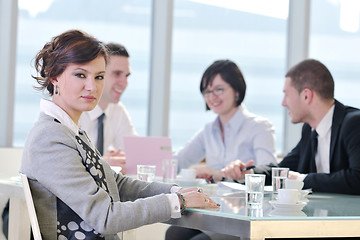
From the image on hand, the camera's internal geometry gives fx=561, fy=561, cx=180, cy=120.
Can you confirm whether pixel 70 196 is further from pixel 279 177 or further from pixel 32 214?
pixel 279 177

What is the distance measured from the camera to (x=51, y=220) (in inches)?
64.1

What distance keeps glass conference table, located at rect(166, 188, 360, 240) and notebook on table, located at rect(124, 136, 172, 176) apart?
4.01ft

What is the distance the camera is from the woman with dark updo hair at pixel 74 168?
5.23 feet

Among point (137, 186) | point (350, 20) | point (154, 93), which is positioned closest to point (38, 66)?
point (137, 186)

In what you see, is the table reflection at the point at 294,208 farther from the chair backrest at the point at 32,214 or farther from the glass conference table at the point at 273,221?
the chair backrest at the point at 32,214

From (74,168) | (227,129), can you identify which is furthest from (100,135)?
(74,168)

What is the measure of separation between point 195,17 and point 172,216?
3.91m

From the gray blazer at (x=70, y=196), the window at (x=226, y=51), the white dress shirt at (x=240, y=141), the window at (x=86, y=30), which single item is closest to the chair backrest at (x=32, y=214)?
the gray blazer at (x=70, y=196)

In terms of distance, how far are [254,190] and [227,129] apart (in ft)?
6.13

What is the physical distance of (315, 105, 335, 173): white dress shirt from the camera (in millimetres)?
2891

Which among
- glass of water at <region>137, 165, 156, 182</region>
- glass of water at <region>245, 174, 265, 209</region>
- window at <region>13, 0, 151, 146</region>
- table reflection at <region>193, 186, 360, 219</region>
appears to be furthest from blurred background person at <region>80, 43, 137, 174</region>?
glass of water at <region>245, 174, 265, 209</region>

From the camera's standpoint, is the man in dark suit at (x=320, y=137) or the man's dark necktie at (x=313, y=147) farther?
the man's dark necktie at (x=313, y=147)

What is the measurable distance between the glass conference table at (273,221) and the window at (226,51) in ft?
11.6

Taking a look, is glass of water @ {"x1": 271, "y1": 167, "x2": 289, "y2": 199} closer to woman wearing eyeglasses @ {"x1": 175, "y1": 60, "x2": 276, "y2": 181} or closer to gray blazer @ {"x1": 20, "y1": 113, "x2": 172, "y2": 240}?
gray blazer @ {"x1": 20, "y1": 113, "x2": 172, "y2": 240}
